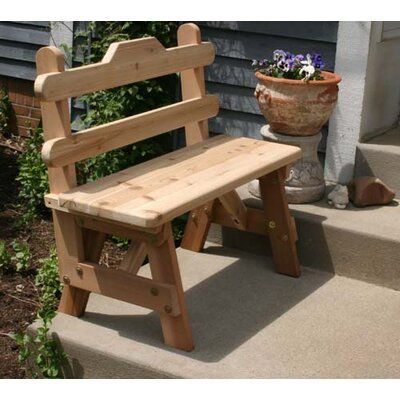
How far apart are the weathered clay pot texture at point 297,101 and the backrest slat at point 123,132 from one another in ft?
0.85

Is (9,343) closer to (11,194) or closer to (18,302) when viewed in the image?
(18,302)

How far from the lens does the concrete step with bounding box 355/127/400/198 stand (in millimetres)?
4641

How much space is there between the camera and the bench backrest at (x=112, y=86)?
342 cm

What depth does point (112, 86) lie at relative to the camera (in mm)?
3674

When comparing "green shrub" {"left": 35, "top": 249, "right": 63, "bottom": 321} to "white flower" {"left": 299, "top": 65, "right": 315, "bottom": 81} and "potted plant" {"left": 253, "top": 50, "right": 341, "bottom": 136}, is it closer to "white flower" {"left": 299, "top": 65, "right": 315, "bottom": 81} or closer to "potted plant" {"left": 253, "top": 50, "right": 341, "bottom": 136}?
"potted plant" {"left": 253, "top": 50, "right": 341, "bottom": 136}

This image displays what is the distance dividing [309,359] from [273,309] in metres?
0.47

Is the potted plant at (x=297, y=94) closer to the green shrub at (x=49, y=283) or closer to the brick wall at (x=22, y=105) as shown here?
the green shrub at (x=49, y=283)

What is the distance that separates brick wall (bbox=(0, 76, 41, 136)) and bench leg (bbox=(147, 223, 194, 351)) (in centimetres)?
310

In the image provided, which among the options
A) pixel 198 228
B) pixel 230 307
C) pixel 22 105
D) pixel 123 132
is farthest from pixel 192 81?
pixel 22 105

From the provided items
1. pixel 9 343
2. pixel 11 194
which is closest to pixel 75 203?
pixel 9 343

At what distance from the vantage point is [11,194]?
18.9 feet

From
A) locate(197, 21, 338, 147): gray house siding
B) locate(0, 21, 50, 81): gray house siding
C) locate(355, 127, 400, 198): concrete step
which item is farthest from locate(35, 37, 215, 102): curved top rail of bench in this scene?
locate(0, 21, 50, 81): gray house siding

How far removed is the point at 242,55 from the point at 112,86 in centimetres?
155

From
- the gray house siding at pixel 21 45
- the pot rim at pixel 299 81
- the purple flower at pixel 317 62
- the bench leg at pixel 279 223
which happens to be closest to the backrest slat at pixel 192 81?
the pot rim at pixel 299 81
